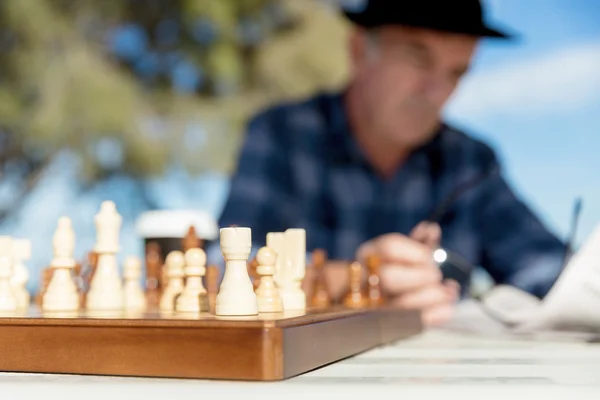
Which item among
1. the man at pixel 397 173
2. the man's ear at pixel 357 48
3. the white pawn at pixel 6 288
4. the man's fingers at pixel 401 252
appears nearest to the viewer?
the white pawn at pixel 6 288

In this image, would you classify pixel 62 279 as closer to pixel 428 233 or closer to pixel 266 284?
pixel 266 284

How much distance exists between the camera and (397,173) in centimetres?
268

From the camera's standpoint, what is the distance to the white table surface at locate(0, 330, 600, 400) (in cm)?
67

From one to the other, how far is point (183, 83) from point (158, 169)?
0.39 metres

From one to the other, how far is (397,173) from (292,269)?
1.70 m

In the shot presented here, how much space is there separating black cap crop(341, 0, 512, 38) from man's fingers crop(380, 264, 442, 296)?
39.0 inches

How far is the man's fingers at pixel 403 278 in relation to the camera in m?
1.83

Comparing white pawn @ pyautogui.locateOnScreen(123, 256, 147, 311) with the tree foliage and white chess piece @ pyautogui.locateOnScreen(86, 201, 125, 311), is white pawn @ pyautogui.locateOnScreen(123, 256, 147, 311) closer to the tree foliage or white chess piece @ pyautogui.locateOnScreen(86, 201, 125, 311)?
white chess piece @ pyautogui.locateOnScreen(86, 201, 125, 311)

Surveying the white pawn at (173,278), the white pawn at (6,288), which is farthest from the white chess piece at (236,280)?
the white pawn at (6,288)

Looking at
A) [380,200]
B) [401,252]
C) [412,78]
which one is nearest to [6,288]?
[401,252]

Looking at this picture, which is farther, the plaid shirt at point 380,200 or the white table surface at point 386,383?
the plaid shirt at point 380,200

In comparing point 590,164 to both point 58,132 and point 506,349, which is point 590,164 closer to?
point 506,349

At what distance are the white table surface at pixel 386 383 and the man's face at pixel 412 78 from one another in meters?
1.75

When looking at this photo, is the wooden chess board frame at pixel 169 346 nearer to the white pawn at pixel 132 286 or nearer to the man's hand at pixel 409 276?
the white pawn at pixel 132 286
